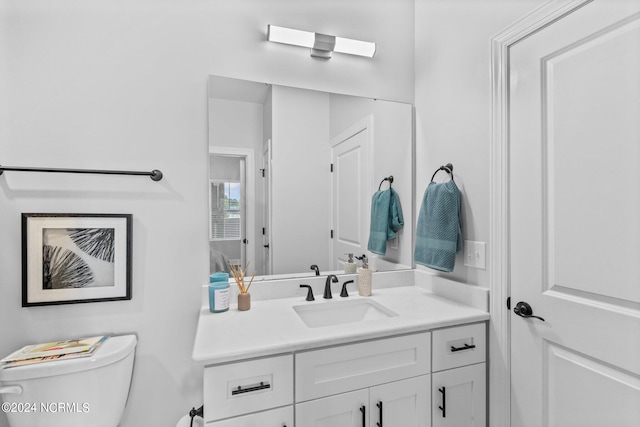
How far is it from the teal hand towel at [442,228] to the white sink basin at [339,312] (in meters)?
0.35

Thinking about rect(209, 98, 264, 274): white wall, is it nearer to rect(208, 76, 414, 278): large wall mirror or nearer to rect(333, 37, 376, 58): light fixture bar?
rect(208, 76, 414, 278): large wall mirror

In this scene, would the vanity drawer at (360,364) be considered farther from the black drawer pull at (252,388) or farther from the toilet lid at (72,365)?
the toilet lid at (72,365)

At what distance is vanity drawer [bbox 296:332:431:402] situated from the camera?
3.58 ft

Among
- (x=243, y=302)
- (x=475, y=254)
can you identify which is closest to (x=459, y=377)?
(x=475, y=254)

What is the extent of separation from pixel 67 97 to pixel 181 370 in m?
1.29

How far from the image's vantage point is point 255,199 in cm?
159

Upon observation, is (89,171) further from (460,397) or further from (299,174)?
(460,397)

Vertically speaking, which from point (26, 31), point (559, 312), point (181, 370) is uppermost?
point (26, 31)

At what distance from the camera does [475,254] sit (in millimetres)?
1473

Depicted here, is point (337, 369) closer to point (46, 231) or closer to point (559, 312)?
point (559, 312)

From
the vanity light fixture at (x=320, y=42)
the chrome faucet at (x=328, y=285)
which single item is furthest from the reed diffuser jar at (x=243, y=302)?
the vanity light fixture at (x=320, y=42)

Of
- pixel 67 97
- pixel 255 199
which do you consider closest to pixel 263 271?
pixel 255 199

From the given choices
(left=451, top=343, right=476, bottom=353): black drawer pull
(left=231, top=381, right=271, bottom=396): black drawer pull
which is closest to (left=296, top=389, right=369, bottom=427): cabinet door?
(left=231, top=381, right=271, bottom=396): black drawer pull

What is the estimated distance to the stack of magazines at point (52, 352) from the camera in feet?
3.63
